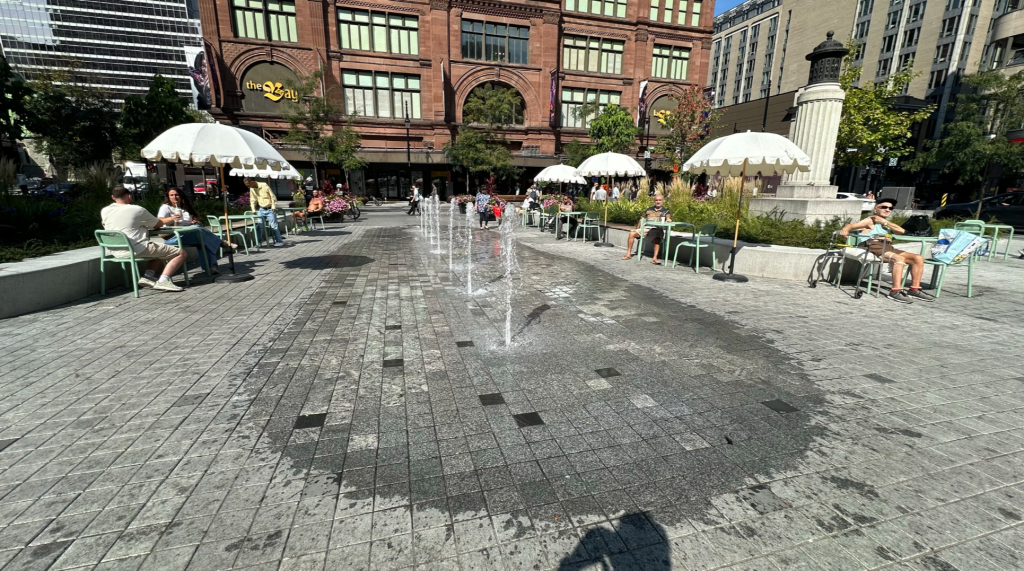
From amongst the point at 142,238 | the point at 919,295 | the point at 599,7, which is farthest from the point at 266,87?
the point at 919,295

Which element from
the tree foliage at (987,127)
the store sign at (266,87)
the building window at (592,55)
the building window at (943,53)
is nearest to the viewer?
the tree foliage at (987,127)

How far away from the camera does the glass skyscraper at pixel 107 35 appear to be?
75.8 m

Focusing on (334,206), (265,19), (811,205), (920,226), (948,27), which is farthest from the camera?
(948,27)

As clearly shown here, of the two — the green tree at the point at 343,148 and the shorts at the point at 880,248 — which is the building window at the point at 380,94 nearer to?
the green tree at the point at 343,148

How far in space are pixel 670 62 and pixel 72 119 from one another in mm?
48886

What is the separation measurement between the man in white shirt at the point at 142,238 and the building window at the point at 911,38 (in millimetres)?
67479

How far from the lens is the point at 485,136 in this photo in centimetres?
3338

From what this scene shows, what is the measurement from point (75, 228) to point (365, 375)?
8.01 meters

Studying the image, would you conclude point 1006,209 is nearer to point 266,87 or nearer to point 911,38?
point 266,87

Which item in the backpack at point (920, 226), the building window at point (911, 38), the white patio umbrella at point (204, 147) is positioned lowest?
the backpack at point (920, 226)

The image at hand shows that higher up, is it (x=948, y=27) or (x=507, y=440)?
(x=948, y=27)

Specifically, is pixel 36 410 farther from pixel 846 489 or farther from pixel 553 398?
pixel 846 489

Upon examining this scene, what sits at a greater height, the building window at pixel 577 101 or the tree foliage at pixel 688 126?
the building window at pixel 577 101

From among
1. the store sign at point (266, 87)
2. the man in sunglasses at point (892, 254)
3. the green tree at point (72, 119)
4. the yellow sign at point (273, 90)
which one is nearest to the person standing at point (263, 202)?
the man in sunglasses at point (892, 254)
